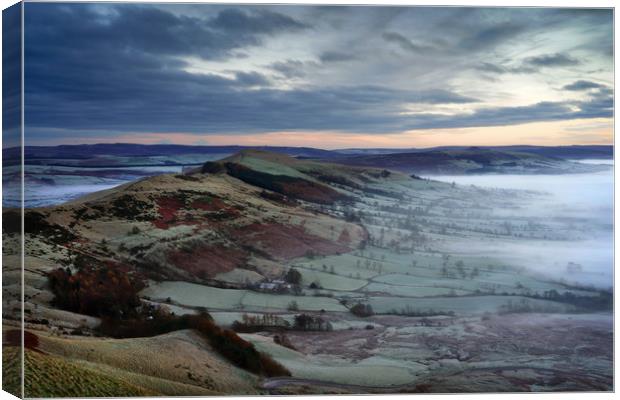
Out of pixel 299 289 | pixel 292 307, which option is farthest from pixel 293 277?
pixel 292 307

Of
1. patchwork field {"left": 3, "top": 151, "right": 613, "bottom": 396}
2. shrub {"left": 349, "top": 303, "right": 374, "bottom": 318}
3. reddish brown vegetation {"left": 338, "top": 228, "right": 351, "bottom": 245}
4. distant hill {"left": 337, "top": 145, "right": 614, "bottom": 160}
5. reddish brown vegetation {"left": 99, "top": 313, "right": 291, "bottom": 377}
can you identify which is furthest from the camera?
distant hill {"left": 337, "top": 145, "right": 614, "bottom": 160}

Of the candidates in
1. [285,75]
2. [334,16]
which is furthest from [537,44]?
[285,75]

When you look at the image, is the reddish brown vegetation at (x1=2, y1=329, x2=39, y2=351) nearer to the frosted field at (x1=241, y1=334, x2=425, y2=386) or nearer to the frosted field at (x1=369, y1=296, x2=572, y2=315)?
the frosted field at (x1=241, y1=334, x2=425, y2=386)

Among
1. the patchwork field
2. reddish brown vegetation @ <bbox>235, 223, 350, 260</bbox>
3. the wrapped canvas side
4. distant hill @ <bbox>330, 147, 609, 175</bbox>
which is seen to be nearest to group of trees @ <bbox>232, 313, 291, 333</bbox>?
the patchwork field

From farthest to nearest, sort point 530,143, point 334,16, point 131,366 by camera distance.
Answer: point 530,143 < point 334,16 < point 131,366

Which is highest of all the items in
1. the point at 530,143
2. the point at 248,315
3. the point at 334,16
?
the point at 334,16

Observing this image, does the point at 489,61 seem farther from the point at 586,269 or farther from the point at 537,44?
the point at 586,269
